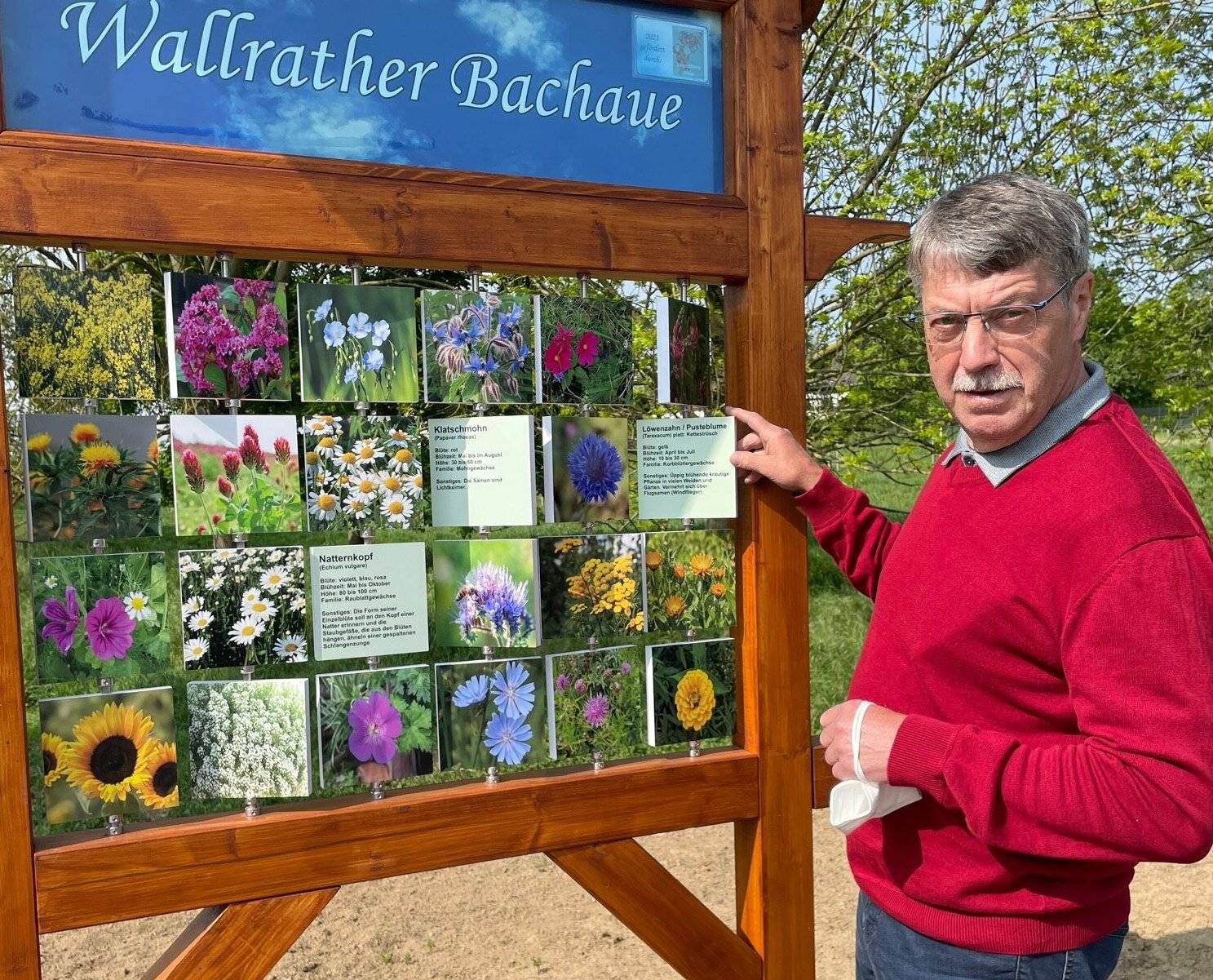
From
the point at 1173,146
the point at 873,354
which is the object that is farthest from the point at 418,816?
the point at 1173,146

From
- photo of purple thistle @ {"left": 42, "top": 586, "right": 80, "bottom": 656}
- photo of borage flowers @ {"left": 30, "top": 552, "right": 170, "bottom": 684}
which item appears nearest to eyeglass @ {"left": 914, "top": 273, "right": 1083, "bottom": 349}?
photo of borage flowers @ {"left": 30, "top": 552, "right": 170, "bottom": 684}

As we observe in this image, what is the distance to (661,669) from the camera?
7.24 ft

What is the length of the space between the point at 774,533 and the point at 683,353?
425 millimetres

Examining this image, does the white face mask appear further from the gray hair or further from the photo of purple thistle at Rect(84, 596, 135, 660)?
the photo of purple thistle at Rect(84, 596, 135, 660)

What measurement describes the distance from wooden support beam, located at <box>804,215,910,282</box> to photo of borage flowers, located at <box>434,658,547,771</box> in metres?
1.01

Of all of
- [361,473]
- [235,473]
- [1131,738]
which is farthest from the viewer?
[361,473]

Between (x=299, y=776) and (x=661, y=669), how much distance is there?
75cm

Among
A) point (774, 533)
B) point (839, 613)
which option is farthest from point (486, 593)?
point (839, 613)

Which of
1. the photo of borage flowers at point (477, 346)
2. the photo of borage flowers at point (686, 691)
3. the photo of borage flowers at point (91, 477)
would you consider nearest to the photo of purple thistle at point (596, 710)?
the photo of borage flowers at point (686, 691)

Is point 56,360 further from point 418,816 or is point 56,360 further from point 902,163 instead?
point 902,163

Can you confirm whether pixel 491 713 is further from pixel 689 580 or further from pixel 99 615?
pixel 99 615

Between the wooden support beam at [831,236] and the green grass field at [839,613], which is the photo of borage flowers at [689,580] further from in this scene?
the green grass field at [839,613]

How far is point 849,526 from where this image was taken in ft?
7.05

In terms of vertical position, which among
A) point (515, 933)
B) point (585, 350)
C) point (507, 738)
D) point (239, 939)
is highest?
point (585, 350)
